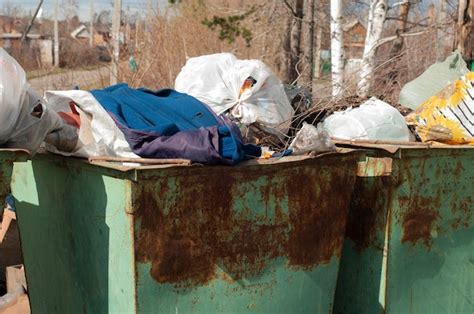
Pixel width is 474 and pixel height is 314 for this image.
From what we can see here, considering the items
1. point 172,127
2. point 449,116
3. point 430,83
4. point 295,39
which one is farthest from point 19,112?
point 295,39

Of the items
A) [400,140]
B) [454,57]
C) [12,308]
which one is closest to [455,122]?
[400,140]

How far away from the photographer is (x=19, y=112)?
2.63 meters

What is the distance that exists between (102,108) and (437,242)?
65.6 inches

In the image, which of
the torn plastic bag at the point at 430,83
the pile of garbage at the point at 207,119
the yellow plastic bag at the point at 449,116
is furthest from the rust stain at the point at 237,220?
the torn plastic bag at the point at 430,83

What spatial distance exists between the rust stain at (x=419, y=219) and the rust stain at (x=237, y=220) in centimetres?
31

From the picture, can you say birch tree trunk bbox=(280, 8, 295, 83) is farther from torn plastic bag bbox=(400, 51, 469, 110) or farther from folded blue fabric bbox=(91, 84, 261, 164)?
folded blue fabric bbox=(91, 84, 261, 164)

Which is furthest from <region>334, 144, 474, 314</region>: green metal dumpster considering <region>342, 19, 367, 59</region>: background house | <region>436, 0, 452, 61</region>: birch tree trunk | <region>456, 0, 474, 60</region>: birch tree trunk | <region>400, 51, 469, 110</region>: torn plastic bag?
<region>436, 0, 452, 61</region>: birch tree trunk

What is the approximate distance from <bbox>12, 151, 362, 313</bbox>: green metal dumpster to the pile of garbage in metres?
0.12

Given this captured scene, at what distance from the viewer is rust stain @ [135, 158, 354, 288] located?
2.63 metres

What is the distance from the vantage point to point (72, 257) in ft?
9.89

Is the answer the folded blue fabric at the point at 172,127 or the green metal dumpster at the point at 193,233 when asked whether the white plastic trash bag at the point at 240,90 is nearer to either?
Answer: the folded blue fabric at the point at 172,127

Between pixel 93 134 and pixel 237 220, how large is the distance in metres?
0.67

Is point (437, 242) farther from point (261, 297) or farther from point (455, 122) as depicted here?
point (261, 297)

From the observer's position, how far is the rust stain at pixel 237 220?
2629 mm
